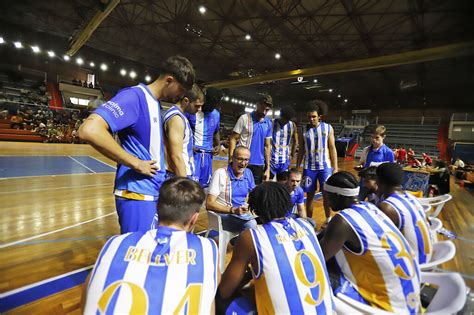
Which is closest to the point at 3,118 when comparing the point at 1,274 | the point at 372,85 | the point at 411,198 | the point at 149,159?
the point at 1,274

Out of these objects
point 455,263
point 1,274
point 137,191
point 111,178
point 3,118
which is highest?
point 3,118

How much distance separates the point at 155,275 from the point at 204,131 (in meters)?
2.50

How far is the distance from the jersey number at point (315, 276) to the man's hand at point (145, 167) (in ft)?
2.92

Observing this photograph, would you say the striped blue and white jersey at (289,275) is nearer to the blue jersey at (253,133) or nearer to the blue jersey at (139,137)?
the blue jersey at (139,137)

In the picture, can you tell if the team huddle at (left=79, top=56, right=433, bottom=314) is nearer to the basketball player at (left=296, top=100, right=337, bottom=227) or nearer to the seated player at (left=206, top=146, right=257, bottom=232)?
the seated player at (left=206, top=146, right=257, bottom=232)

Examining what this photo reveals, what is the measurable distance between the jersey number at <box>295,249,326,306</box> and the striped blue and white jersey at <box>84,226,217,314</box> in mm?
389

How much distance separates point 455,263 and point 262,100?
316cm

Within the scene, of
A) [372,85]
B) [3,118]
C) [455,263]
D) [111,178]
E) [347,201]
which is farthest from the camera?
[372,85]

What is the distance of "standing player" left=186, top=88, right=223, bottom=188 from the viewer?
Result: 3191 millimetres

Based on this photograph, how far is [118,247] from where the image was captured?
3.07 feet

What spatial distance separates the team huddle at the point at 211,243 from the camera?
0.88 m

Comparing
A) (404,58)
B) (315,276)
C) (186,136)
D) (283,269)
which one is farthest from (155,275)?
(404,58)

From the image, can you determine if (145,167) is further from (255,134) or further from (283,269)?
(255,134)

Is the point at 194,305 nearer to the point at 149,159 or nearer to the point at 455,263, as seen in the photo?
the point at 149,159
